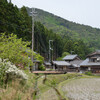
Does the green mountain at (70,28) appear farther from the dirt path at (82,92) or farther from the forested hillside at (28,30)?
the dirt path at (82,92)

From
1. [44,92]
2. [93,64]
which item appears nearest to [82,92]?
[44,92]

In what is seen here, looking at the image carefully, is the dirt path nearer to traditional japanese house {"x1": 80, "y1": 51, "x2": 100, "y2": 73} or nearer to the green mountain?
traditional japanese house {"x1": 80, "y1": 51, "x2": 100, "y2": 73}

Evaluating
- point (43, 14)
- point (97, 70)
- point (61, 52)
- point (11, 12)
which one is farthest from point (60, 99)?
point (43, 14)

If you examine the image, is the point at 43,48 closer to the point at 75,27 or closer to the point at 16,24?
the point at 16,24

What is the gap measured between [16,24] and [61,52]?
1656 inches

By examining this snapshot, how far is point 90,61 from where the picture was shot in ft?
147

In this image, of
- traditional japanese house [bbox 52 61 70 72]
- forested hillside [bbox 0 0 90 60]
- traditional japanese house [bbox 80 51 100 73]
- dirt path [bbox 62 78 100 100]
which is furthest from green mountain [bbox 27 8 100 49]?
dirt path [bbox 62 78 100 100]

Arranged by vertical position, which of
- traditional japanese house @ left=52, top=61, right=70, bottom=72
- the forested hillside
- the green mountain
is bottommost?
traditional japanese house @ left=52, top=61, right=70, bottom=72

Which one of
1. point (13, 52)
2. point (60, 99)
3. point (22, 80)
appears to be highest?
point (13, 52)

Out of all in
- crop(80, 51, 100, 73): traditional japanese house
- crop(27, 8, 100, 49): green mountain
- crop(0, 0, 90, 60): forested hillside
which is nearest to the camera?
crop(0, 0, 90, 60): forested hillside

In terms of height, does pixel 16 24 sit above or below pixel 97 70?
above

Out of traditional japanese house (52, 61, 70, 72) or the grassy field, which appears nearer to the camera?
the grassy field

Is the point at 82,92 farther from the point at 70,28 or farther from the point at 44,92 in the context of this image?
the point at 70,28

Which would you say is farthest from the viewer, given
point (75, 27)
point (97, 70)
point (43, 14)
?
point (43, 14)
